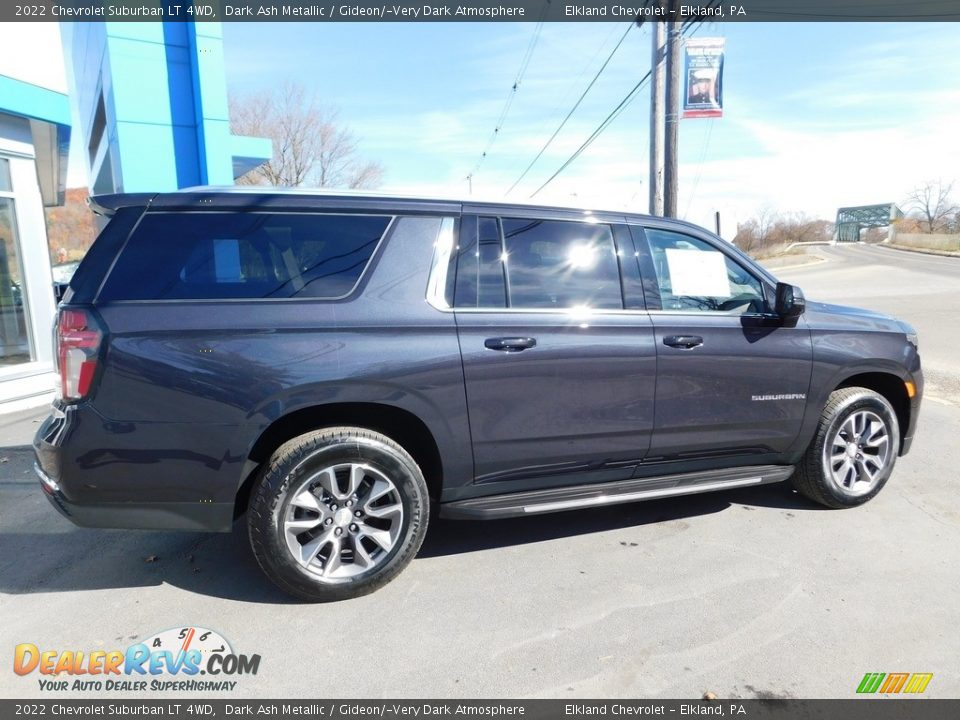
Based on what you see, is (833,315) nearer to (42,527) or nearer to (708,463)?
(708,463)

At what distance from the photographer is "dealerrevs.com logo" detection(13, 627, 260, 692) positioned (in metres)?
2.58

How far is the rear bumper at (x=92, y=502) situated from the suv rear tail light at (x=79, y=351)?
11cm

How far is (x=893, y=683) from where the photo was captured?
2557 mm

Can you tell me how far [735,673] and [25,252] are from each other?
9481 millimetres

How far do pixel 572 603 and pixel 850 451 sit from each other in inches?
91.6

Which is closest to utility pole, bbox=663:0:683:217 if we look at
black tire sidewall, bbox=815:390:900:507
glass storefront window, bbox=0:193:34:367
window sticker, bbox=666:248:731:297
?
black tire sidewall, bbox=815:390:900:507

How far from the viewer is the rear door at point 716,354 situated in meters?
3.67

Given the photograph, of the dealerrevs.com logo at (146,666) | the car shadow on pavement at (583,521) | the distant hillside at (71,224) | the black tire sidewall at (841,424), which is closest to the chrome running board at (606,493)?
the black tire sidewall at (841,424)

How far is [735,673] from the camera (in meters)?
2.61

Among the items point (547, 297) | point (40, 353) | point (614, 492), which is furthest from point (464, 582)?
point (40, 353)

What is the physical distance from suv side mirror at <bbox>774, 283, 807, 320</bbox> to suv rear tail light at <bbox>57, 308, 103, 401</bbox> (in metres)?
3.68

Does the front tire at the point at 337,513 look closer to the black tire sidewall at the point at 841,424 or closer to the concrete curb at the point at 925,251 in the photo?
the black tire sidewall at the point at 841,424

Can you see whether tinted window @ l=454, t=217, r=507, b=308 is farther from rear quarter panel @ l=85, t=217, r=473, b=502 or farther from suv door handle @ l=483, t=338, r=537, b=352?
rear quarter panel @ l=85, t=217, r=473, b=502
